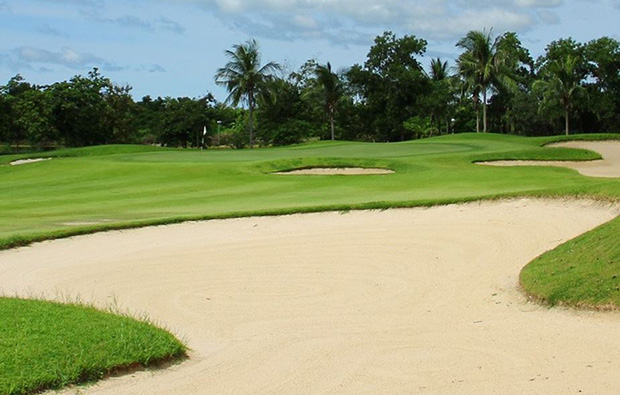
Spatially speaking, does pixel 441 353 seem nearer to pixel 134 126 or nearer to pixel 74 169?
pixel 74 169

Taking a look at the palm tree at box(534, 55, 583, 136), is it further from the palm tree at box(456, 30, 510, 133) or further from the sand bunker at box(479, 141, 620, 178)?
the sand bunker at box(479, 141, 620, 178)

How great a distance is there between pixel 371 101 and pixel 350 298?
7363 cm

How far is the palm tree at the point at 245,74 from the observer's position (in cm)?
6812

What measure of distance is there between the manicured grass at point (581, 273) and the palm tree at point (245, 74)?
57166 millimetres

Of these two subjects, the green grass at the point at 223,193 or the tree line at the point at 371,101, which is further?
the tree line at the point at 371,101

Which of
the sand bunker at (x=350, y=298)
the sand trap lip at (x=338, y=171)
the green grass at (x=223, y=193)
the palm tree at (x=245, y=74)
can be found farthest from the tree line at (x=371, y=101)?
the sand bunker at (x=350, y=298)

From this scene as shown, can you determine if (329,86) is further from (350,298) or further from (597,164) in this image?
(350,298)

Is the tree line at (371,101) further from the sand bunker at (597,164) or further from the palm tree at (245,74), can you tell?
the sand bunker at (597,164)

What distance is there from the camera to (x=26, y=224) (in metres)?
18.6

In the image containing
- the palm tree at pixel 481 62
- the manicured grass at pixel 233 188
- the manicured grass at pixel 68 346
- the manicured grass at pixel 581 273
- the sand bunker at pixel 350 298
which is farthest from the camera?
the palm tree at pixel 481 62

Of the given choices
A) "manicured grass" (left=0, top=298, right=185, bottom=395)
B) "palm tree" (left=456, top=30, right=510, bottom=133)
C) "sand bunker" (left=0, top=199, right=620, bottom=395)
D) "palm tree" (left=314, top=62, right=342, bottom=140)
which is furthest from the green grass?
"palm tree" (left=314, top=62, right=342, bottom=140)

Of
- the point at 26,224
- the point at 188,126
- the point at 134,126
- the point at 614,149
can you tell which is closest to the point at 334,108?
the point at 188,126

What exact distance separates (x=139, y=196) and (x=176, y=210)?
436 cm

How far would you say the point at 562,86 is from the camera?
69938 millimetres
